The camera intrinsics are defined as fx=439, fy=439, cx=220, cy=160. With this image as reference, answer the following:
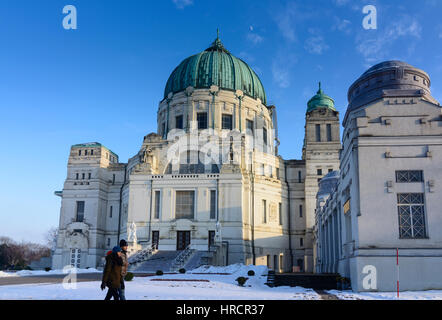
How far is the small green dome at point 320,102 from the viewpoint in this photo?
2625 inches

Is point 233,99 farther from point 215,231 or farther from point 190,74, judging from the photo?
point 215,231

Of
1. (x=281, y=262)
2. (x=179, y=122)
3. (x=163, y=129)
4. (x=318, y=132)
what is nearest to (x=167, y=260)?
(x=281, y=262)

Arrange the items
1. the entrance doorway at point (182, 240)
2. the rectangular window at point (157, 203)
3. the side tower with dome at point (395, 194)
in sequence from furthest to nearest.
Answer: the rectangular window at point (157, 203) < the entrance doorway at point (182, 240) < the side tower with dome at point (395, 194)

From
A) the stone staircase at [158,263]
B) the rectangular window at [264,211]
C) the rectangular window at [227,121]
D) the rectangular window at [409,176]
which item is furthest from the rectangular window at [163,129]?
the rectangular window at [409,176]

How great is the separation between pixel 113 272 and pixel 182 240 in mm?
42110

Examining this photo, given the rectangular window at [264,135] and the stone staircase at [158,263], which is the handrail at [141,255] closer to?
the stone staircase at [158,263]

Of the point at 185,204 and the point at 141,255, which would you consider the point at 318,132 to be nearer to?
the point at 185,204

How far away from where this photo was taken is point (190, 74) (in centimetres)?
6706

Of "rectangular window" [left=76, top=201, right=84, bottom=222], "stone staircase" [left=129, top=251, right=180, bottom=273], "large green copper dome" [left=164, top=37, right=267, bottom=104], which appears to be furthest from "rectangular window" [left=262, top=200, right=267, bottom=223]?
"rectangular window" [left=76, top=201, right=84, bottom=222]

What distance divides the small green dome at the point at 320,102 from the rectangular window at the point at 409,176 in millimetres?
45216

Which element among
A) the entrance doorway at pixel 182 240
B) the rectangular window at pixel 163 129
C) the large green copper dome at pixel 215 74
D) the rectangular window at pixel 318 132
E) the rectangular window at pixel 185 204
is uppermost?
the large green copper dome at pixel 215 74

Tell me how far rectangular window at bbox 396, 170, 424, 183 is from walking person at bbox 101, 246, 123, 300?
15069mm
